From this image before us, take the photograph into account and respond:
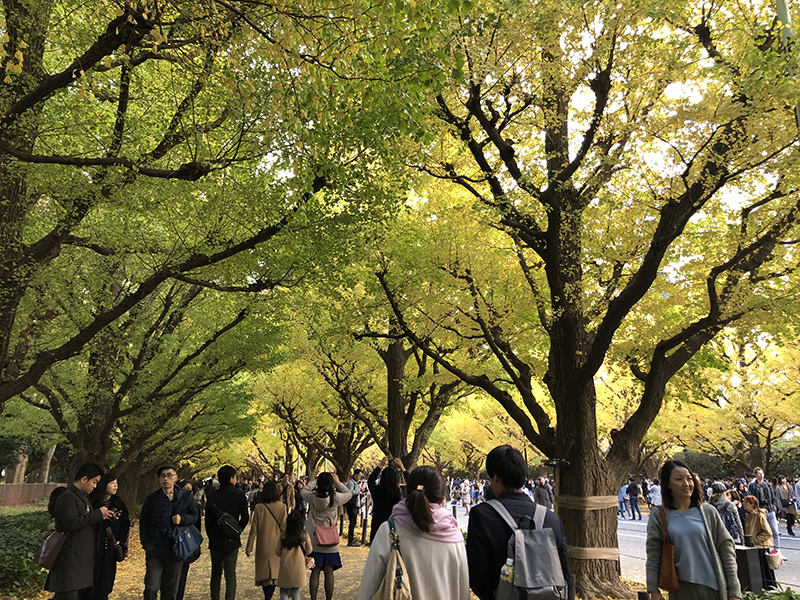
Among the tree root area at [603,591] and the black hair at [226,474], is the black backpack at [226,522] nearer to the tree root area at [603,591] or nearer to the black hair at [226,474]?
the black hair at [226,474]

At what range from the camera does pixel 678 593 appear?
385cm

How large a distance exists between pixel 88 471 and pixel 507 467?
3960 mm

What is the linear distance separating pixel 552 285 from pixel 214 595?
599 centimetres

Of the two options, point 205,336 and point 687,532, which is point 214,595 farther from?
point 205,336

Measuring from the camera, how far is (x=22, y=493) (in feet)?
102

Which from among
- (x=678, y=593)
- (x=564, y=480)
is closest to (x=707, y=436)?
(x=564, y=480)

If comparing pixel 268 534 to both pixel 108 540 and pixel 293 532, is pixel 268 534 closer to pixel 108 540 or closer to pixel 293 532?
pixel 293 532

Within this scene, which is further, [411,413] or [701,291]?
[411,413]

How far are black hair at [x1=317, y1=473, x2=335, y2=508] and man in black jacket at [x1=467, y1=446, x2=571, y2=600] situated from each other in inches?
169

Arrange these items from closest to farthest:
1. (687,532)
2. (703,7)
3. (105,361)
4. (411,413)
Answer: (687,532), (703,7), (105,361), (411,413)

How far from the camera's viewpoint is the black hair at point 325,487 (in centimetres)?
726

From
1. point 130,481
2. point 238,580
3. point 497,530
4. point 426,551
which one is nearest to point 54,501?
point 426,551

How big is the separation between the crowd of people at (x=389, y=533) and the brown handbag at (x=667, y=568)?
0.08 ft

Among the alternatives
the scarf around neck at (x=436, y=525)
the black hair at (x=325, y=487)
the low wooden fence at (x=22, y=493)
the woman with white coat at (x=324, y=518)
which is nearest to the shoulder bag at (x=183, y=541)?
the woman with white coat at (x=324, y=518)
